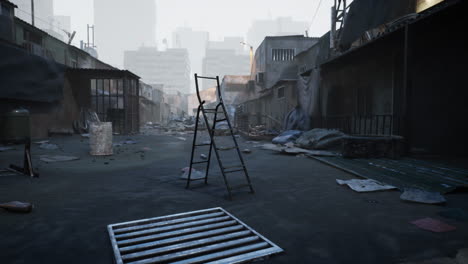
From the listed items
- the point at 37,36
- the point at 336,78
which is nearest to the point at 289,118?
the point at 336,78

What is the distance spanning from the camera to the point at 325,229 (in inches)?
95.3

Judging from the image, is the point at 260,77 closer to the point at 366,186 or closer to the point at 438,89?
the point at 438,89

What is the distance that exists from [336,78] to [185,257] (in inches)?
415

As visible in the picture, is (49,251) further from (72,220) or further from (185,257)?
(185,257)

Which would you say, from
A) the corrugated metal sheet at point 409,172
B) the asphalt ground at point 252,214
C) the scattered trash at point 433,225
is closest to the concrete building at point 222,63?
the corrugated metal sheet at point 409,172

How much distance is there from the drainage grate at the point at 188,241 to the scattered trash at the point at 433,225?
56.7 inches

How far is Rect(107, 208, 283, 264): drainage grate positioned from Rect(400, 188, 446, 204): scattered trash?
209cm

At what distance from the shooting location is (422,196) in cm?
321

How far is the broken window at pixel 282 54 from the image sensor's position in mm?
25062

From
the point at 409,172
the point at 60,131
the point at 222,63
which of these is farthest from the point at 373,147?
the point at 222,63

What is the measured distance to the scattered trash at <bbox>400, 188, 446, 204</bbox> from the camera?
3089mm

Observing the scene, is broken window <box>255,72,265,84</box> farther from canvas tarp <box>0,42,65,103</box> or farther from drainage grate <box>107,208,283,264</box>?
drainage grate <box>107,208,283,264</box>

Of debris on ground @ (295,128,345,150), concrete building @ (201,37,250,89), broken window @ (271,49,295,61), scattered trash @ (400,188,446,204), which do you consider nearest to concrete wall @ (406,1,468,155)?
debris on ground @ (295,128,345,150)

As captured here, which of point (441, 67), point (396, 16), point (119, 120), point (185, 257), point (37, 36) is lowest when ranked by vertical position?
point (185, 257)
